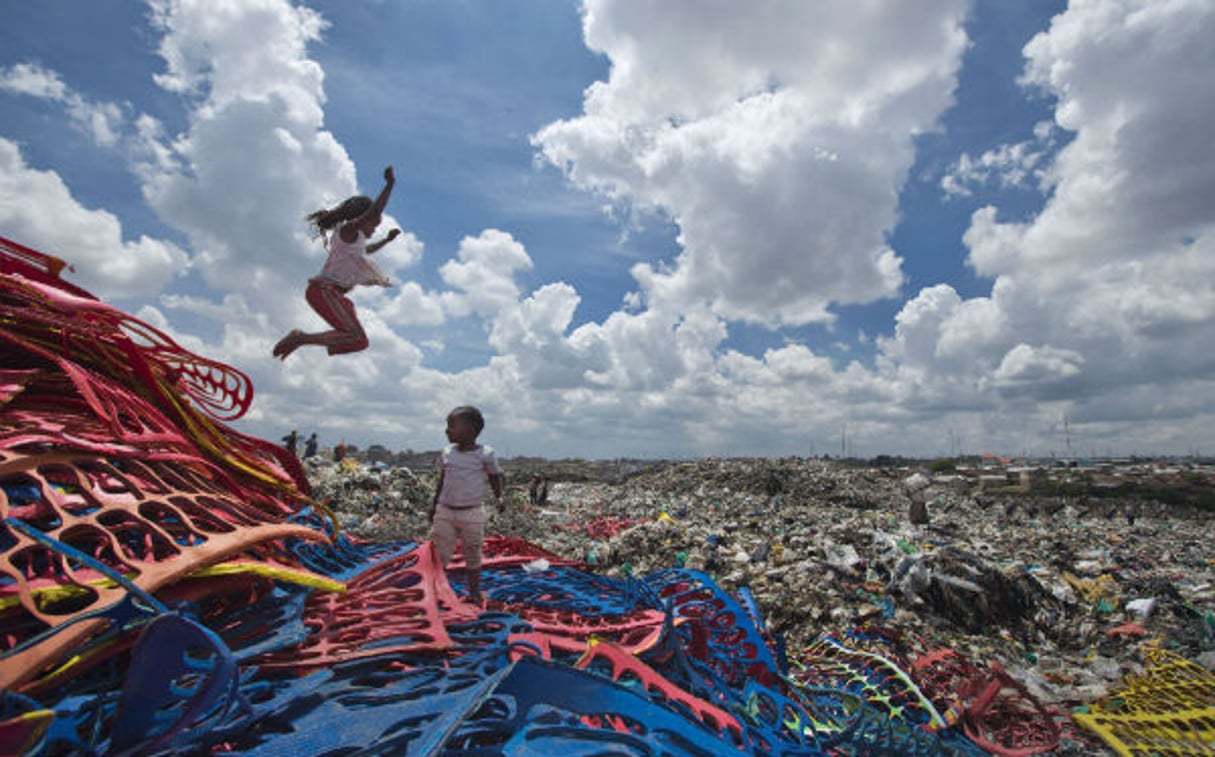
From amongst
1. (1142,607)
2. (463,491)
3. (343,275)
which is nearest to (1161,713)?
(1142,607)

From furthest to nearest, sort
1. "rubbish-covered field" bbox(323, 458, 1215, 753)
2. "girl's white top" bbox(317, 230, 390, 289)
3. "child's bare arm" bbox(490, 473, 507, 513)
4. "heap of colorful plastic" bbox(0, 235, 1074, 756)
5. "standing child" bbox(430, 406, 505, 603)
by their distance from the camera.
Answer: "rubbish-covered field" bbox(323, 458, 1215, 753)
"girl's white top" bbox(317, 230, 390, 289)
"child's bare arm" bbox(490, 473, 507, 513)
"standing child" bbox(430, 406, 505, 603)
"heap of colorful plastic" bbox(0, 235, 1074, 756)

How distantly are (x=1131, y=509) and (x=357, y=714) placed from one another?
21246mm

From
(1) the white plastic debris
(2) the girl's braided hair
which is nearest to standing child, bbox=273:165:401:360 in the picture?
(2) the girl's braided hair

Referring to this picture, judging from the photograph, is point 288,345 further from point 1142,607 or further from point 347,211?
point 1142,607

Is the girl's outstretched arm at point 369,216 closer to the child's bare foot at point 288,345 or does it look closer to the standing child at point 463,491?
the child's bare foot at point 288,345

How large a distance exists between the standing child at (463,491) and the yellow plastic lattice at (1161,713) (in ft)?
11.8

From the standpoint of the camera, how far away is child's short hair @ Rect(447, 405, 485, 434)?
330cm

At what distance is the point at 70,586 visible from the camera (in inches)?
63.3

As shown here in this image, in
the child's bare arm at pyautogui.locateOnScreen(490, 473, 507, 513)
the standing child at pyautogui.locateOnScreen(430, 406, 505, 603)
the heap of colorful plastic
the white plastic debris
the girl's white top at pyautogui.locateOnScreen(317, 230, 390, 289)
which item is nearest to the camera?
the heap of colorful plastic

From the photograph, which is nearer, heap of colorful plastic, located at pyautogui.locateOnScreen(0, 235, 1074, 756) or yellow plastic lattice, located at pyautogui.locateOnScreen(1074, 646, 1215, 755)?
heap of colorful plastic, located at pyautogui.locateOnScreen(0, 235, 1074, 756)

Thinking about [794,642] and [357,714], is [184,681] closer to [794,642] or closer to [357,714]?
[357,714]

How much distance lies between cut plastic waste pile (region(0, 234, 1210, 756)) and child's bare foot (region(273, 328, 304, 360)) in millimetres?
307

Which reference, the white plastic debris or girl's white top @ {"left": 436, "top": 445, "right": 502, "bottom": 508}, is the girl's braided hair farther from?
the white plastic debris

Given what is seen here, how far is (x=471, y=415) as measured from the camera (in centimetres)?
332
